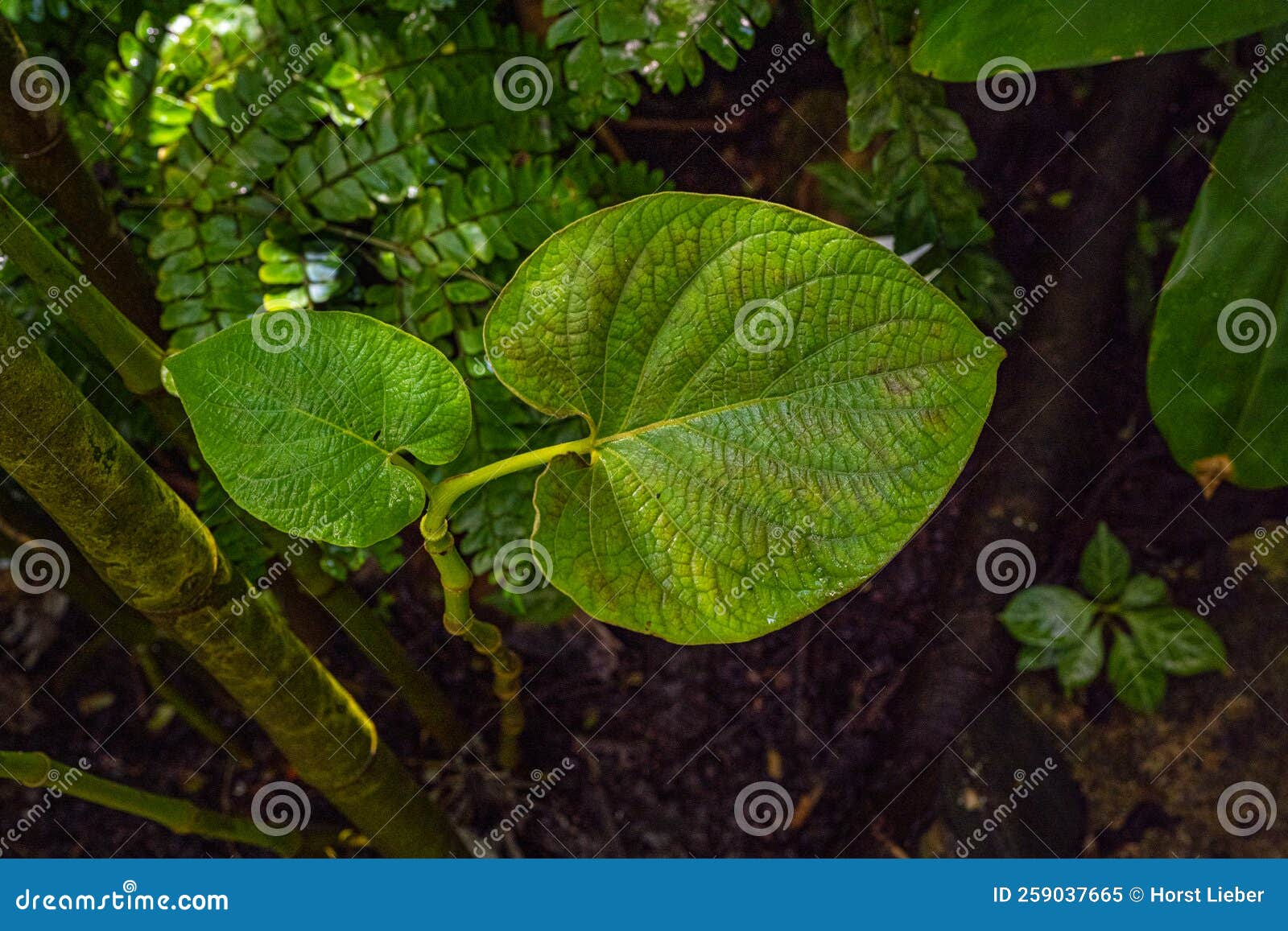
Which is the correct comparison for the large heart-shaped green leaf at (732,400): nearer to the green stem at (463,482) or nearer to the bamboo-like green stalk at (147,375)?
the green stem at (463,482)

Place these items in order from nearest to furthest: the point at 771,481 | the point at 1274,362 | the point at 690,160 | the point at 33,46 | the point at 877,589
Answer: the point at 771,481 < the point at 33,46 < the point at 1274,362 < the point at 690,160 < the point at 877,589

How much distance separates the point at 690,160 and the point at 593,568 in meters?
0.95

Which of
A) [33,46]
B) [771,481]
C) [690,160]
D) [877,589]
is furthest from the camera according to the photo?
[877,589]

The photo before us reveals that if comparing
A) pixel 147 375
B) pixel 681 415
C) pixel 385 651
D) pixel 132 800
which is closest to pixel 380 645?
pixel 385 651

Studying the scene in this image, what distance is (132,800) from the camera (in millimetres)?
959

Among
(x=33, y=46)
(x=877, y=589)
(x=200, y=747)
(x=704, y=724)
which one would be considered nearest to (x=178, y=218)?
(x=33, y=46)

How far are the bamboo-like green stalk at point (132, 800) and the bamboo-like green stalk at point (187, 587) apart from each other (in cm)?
12

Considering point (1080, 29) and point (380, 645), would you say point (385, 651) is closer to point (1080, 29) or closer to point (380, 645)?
point (380, 645)

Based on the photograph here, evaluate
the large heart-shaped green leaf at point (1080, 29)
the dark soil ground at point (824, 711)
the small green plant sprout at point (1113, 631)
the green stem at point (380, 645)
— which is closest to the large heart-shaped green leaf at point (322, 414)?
the green stem at point (380, 645)

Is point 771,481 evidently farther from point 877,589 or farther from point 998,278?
point 877,589

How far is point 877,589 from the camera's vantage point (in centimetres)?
159

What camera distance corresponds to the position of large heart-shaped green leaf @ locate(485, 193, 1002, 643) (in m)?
0.64

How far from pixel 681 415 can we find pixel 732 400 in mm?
42

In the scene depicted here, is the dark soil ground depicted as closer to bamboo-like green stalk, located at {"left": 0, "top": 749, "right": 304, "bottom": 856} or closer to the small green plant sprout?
the small green plant sprout
